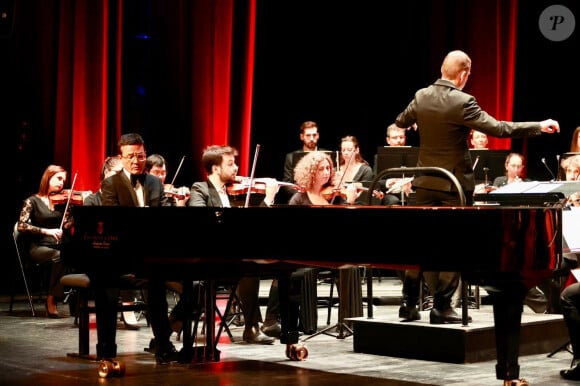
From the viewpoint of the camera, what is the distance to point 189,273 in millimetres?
5312

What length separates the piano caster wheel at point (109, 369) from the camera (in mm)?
5137

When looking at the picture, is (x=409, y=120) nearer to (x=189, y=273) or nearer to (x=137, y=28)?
(x=189, y=273)

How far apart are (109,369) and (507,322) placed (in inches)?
83.2

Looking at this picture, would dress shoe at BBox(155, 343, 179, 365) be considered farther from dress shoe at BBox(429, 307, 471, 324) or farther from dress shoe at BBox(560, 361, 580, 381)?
dress shoe at BBox(560, 361, 580, 381)

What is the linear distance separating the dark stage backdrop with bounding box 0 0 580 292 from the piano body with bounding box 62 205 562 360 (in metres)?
3.81

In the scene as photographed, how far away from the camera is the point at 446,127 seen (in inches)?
225

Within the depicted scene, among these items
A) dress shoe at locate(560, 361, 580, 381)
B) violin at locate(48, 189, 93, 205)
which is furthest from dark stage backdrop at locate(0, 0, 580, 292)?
dress shoe at locate(560, 361, 580, 381)

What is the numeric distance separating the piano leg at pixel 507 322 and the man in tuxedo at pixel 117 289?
1.95m

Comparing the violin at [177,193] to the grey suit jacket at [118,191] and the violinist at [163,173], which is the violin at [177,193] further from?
the grey suit jacket at [118,191]

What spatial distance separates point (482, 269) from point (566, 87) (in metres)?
6.29

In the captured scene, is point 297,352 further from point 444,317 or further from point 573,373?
point 573,373

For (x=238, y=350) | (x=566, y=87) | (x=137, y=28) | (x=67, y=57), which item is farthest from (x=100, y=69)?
(x=566, y=87)

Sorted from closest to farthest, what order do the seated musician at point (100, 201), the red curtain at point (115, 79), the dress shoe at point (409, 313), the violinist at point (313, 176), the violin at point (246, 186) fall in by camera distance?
the dress shoe at point (409, 313) < the violinist at point (313, 176) < the seated musician at point (100, 201) < the violin at point (246, 186) < the red curtain at point (115, 79)

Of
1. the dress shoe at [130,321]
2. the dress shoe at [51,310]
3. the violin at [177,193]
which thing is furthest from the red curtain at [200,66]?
the dress shoe at [130,321]
